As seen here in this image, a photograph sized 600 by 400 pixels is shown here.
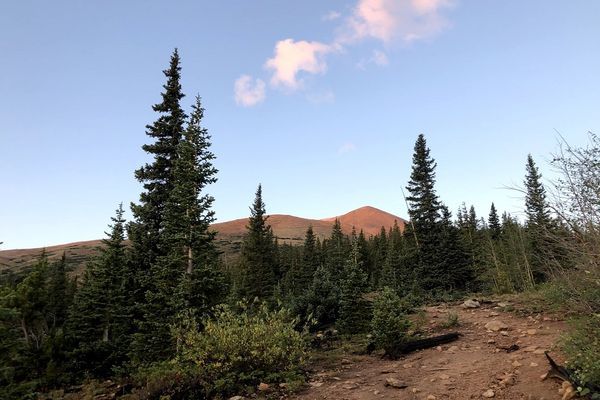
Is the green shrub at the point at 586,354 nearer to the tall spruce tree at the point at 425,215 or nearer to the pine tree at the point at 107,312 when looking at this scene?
the pine tree at the point at 107,312

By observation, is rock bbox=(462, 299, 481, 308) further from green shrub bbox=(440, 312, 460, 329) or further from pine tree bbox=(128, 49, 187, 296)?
pine tree bbox=(128, 49, 187, 296)

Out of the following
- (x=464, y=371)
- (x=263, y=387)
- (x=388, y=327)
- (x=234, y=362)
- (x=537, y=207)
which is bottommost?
(x=263, y=387)

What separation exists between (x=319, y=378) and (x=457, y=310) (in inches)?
422

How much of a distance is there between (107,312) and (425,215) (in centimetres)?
2931

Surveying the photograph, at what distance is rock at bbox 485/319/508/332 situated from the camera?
42.7ft

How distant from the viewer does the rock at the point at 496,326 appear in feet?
42.7

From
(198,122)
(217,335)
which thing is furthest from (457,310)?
(198,122)

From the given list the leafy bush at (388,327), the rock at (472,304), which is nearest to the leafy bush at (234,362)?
the leafy bush at (388,327)

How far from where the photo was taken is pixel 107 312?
73.4 feet

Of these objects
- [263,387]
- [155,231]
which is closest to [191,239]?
[155,231]

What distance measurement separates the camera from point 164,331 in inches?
597

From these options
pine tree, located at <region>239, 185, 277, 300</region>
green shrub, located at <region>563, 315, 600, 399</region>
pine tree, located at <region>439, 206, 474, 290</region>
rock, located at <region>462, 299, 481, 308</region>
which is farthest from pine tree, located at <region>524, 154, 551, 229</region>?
pine tree, located at <region>239, 185, 277, 300</region>

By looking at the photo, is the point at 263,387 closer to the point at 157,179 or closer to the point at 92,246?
the point at 157,179

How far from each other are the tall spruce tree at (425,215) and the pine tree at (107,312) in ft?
84.3
